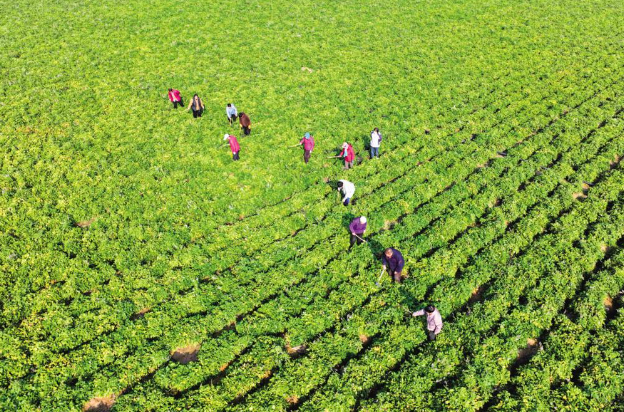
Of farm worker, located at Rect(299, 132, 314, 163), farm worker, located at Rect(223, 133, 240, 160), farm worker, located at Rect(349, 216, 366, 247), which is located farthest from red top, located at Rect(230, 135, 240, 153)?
farm worker, located at Rect(349, 216, 366, 247)

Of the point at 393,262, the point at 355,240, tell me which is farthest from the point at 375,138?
the point at 393,262

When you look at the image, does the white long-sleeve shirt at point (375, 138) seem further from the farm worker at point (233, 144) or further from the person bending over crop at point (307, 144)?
the farm worker at point (233, 144)

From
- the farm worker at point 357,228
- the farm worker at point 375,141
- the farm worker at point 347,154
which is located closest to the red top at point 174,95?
the farm worker at point 347,154

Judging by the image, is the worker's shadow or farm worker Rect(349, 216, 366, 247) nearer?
farm worker Rect(349, 216, 366, 247)

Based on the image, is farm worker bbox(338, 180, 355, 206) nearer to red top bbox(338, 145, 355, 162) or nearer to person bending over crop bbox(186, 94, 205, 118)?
red top bbox(338, 145, 355, 162)

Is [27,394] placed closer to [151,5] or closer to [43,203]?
[43,203]
